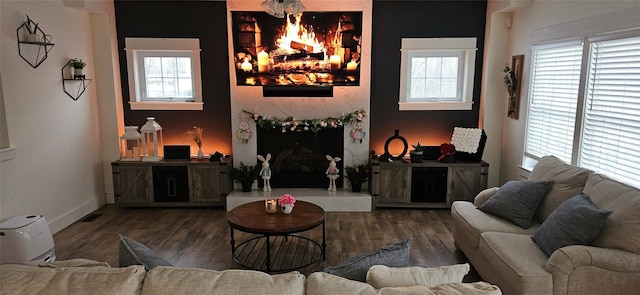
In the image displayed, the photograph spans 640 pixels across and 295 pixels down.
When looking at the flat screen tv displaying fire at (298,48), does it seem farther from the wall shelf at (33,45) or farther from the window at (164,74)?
the wall shelf at (33,45)

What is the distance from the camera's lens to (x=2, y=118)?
12.4 ft

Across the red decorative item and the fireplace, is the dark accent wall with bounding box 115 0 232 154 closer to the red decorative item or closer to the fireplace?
the fireplace

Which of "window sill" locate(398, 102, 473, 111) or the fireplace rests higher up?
"window sill" locate(398, 102, 473, 111)

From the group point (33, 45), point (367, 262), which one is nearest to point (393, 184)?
point (367, 262)

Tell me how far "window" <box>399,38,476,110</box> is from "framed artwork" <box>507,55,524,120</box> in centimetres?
57

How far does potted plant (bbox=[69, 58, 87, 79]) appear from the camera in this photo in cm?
470

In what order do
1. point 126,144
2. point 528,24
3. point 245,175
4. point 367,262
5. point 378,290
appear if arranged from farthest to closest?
point 126,144, point 245,175, point 528,24, point 367,262, point 378,290

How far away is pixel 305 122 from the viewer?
534 centimetres

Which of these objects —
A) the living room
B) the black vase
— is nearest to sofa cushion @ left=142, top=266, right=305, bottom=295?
the living room

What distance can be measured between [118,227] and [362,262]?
3.68 meters

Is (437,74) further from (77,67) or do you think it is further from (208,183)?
(77,67)

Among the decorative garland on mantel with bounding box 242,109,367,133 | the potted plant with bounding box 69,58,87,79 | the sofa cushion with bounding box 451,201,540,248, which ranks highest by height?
the potted plant with bounding box 69,58,87,79

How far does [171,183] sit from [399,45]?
11.3ft

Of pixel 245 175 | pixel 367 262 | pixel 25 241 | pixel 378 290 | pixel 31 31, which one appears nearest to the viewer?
pixel 378 290
